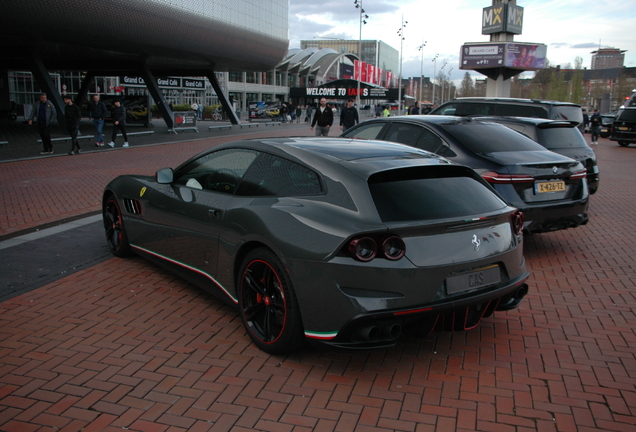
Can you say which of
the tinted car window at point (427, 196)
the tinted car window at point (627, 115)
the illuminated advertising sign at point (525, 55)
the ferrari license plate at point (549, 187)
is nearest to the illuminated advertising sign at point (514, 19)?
the illuminated advertising sign at point (525, 55)

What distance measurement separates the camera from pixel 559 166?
6.14 m

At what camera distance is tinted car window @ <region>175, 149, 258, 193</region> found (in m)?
4.35

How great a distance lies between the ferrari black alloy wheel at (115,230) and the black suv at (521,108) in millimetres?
8175

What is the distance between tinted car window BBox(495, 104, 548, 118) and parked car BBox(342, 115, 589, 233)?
4461mm

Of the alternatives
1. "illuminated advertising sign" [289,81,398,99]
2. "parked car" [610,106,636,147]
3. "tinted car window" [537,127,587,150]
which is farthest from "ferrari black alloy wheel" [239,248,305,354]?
"illuminated advertising sign" [289,81,398,99]

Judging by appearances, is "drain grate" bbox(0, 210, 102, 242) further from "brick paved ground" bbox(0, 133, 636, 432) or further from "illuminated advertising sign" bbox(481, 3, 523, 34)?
"illuminated advertising sign" bbox(481, 3, 523, 34)

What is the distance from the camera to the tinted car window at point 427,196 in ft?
11.1

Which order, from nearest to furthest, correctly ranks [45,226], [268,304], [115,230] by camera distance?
[268,304] → [115,230] → [45,226]

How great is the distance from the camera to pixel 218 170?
4613mm

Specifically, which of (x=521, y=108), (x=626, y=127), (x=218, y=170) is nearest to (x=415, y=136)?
(x=218, y=170)

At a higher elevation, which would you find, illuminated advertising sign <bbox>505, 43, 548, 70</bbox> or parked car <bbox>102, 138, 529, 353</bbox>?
illuminated advertising sign <bbox>505, 43, 548, 70</bbox>

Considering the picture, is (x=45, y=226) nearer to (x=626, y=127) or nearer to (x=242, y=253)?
(x=242, y=253)

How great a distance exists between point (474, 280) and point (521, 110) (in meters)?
8.99

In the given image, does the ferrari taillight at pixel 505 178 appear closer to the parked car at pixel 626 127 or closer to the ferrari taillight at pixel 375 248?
the ferrari taillight at pixel 375 248
